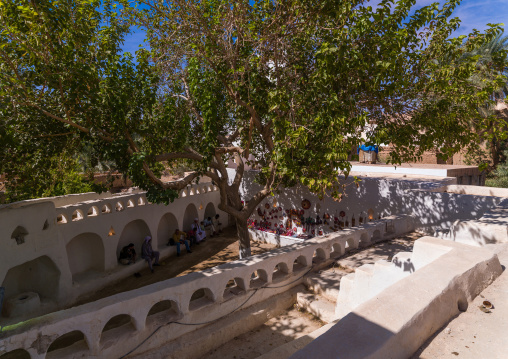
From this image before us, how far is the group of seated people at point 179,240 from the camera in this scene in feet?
38.4

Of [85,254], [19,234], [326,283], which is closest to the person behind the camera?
[326,283]

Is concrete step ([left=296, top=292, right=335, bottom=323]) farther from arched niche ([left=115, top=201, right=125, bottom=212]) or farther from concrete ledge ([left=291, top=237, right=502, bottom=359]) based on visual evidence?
arched niche ([left=115, top=201, right=125, bottom=212])

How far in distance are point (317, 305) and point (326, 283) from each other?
20.8 inches

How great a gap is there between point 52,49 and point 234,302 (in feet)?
22.0

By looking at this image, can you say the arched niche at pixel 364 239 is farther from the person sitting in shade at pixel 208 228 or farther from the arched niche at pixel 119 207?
the person sitting in shade at pixel 208 228

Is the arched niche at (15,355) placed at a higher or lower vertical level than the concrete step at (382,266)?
Result: lower

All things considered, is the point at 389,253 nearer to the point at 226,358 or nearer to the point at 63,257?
the point at 226,358

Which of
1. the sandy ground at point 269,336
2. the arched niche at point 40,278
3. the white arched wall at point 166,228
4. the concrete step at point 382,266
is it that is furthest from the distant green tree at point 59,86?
the concrete step at point 382,266

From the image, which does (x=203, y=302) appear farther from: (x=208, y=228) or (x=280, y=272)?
(x=208, y=228)

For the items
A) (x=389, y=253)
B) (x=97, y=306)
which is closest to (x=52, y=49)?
(x=97, y=306)

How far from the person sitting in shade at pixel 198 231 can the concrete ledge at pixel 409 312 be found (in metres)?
11.6

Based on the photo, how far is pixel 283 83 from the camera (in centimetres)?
859

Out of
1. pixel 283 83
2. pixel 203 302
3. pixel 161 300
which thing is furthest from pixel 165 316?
pixel 283 83

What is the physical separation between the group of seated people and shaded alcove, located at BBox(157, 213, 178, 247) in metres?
0.28
